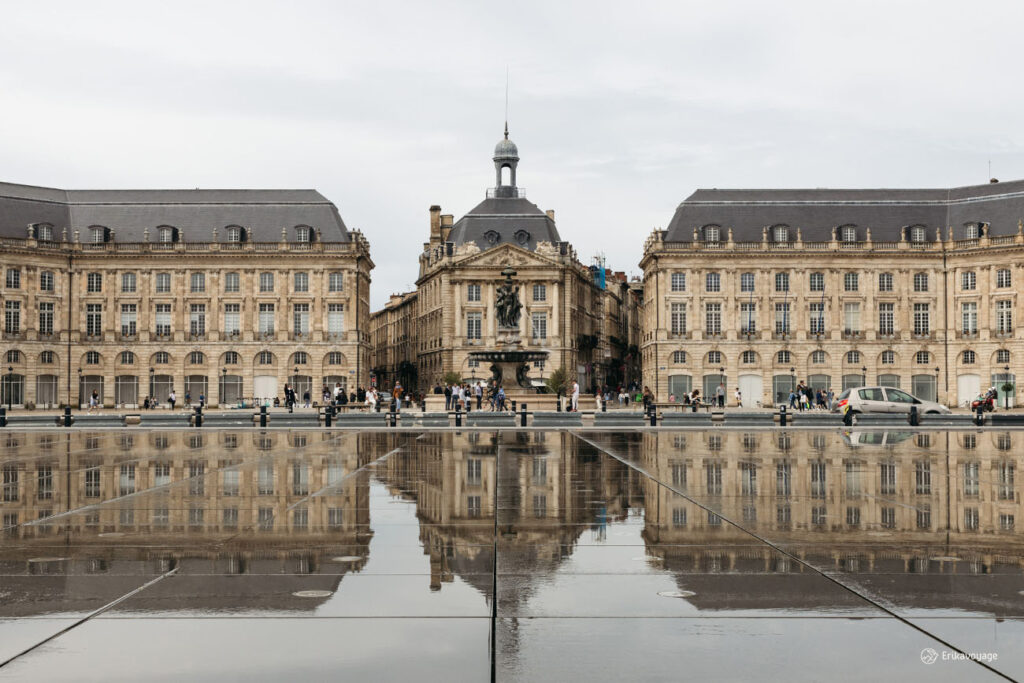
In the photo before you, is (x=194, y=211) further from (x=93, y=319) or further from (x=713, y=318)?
(x=713, y=318)

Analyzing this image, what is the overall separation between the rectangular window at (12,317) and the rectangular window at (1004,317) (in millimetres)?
74316

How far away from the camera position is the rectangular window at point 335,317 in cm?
8300

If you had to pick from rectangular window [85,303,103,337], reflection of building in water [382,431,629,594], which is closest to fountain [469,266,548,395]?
reflection of building in water [382,431,629,594]

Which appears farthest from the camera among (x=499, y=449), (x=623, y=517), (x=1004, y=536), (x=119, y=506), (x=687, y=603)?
(x=499, y=449)

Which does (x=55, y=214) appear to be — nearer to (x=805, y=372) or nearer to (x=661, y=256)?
(x=661, y=256)

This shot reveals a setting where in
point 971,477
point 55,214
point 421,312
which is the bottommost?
point 971,477

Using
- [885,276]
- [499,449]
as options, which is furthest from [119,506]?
[885,276]

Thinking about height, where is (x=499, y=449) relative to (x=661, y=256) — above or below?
below

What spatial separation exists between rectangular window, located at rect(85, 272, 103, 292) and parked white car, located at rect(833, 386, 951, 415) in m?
60.1

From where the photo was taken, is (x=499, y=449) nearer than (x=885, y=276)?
Yes

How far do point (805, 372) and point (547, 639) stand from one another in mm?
79552

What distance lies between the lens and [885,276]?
8319 cm

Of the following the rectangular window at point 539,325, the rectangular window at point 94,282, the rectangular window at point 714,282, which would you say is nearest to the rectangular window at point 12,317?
the rectangular window at point 94,282

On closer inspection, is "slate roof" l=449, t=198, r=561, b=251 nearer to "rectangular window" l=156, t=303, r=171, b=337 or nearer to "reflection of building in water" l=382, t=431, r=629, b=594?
"rectangular window" l=156, t=303, r=171, b=337
